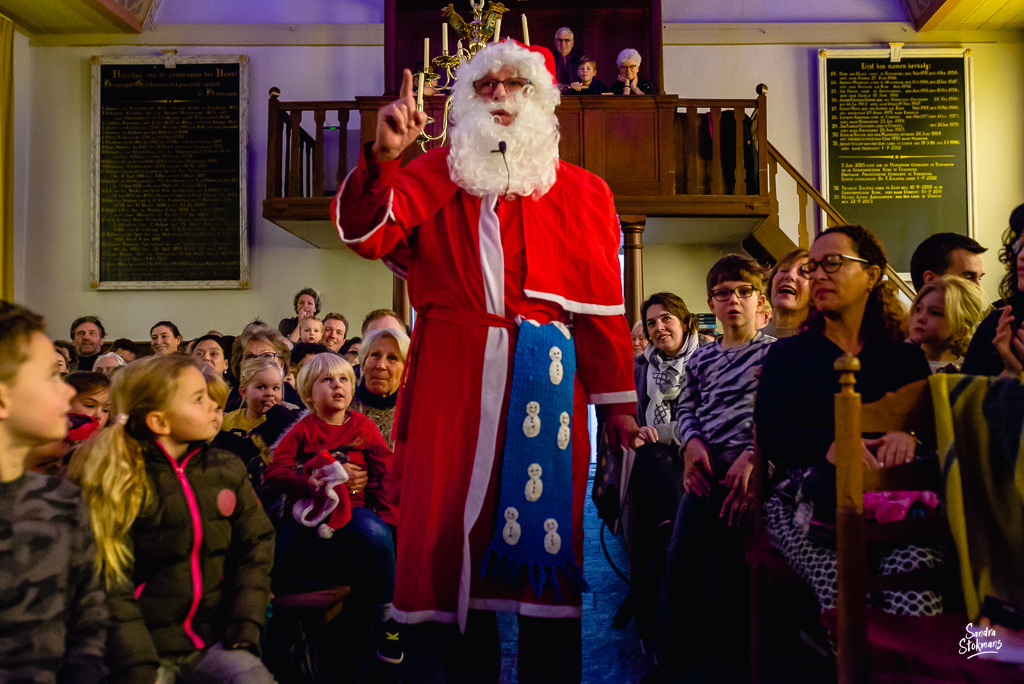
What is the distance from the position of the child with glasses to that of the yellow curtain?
347 inches

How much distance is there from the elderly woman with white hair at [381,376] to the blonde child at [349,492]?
1.17 feet

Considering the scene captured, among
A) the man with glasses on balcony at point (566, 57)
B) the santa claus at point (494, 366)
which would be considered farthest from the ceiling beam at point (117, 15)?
the santa claus at point (494, 366)

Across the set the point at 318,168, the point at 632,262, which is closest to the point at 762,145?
the point at 632,262

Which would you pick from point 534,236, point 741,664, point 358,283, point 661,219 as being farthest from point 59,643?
point 358,283

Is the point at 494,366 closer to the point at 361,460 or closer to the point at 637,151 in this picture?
the point at 361,460

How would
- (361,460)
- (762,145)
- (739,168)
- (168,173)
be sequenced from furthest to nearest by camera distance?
(168,173)
(762,145)
(739,168)
(361,460)

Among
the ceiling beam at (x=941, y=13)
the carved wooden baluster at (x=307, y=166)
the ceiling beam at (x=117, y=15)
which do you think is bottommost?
the carved wooden baluster at (x=307, y=166)

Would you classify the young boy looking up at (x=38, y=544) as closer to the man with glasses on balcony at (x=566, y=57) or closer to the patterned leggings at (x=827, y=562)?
the patterned leggings at (x=827, y=562)

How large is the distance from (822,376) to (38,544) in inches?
71.6

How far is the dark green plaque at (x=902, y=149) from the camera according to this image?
28.9 feet

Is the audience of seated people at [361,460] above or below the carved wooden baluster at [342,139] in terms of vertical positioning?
below

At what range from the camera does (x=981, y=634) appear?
1.39m

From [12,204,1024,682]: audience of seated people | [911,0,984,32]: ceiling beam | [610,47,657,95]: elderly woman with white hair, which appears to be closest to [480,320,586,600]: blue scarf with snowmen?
[12,204,1024,682]: audience of seated people

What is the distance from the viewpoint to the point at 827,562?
186 cm
